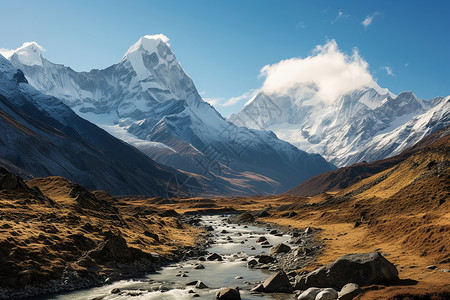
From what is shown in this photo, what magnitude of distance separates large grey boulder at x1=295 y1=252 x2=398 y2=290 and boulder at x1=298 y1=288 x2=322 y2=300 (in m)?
1.33

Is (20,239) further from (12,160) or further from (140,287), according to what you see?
(12,160)

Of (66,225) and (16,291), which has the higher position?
(66,225)

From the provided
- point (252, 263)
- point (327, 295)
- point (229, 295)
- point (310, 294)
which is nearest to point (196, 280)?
point (229, 295)

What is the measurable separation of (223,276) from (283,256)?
33.6 ft

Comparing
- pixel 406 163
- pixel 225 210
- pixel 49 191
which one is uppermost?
pixel 406 163

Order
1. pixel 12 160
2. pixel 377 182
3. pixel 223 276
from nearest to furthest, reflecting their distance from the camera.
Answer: pixel 223 276
pixel 377 182
pixel 12 160

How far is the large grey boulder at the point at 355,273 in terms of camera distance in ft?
75.0

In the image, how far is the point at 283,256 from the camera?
41.2m

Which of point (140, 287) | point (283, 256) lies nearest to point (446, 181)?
point (283, 256)

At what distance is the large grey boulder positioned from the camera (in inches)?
901

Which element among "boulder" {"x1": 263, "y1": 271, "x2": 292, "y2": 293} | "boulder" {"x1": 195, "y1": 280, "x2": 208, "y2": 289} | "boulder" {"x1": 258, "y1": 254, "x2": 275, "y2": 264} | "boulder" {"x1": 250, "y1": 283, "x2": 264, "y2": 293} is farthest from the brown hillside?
"boulder" {"x1": 263, "y1": 271, "x2": 292, "y2": 293}

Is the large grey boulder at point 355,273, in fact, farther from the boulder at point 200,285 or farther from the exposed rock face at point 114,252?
the exposed rock face at point 114,252

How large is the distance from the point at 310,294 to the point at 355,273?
11.3ft

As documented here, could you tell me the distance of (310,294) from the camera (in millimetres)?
23609
